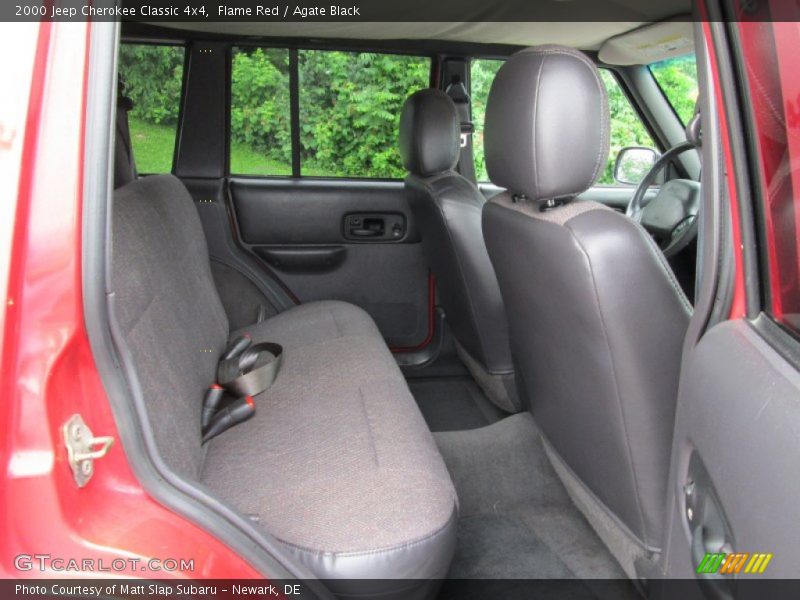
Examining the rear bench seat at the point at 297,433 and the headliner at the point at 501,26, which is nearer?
the rear bench seat at the point at 297,433

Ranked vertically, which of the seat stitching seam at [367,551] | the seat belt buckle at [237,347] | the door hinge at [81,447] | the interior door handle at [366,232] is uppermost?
the door hinge at [81,447]

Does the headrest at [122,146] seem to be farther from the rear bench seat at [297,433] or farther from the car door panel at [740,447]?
the car door panel at [740,447]

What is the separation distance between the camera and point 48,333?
79cm

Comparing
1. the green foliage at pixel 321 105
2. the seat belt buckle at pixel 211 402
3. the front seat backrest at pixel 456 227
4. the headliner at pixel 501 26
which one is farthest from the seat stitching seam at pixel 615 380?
the green foliage at pixel 321 105

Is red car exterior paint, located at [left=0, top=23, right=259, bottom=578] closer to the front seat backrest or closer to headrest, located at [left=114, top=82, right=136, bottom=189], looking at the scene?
headrest, located at [left=114, top=82, right=136, bottom=189]

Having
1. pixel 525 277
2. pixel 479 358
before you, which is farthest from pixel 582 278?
pixel 479 358

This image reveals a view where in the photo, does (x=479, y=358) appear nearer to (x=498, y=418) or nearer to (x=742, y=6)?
(x=498, y=418)

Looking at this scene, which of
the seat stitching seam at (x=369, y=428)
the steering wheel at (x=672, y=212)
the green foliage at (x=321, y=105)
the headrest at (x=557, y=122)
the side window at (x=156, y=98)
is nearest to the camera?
the headrest at (x=557, y=122)

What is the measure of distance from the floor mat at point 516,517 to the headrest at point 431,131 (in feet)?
3.05

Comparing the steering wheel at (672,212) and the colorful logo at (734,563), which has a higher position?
the steering wheel at (672,212)

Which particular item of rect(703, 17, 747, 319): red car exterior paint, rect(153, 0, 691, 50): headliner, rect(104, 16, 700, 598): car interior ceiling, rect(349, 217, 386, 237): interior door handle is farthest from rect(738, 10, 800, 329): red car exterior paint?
rect(349, 217, 386, 237): interior door handle

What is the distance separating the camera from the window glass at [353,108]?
3.07 meters

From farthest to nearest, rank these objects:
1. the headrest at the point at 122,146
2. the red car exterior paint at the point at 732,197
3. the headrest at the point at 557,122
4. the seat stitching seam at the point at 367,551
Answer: the headrest at the point at 122,146
the headrest at the point at 557,122
the seat stitching seam at the point at 367,551
the red car exterior paint at the point at 732,197

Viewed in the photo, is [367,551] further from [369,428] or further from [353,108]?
[353,108]
